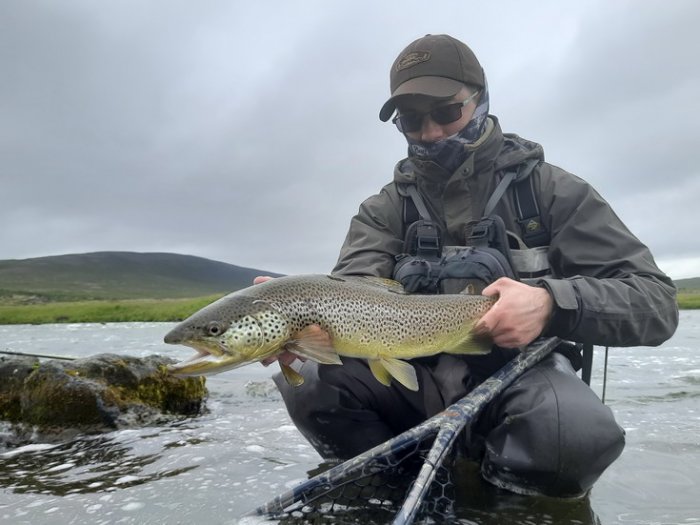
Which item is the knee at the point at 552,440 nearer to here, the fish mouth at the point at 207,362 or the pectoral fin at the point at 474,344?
the pectoral fin at the point at 474,344

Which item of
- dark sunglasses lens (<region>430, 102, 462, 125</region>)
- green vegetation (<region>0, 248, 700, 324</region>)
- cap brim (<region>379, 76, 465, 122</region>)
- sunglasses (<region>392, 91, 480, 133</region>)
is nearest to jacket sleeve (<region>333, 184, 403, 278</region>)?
sunglasses (<region>392, 91, 480, 133</region>)

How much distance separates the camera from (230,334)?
294cm

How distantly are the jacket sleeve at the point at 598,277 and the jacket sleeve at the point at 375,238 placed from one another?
38.7 inches

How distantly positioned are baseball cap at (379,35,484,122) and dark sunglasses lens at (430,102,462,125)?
0.32ft

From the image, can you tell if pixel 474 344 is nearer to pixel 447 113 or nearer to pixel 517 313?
pixel 517 313

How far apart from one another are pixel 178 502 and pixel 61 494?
820 mm

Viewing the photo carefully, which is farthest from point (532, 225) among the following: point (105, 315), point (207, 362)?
point (105, 315)

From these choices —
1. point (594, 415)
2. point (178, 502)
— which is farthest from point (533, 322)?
point (178, 502)

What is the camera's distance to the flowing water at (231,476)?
10.4 ft

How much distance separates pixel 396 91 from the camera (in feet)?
13.0

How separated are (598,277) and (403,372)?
1270 mm

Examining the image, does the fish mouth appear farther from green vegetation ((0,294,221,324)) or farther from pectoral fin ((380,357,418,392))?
green vegetation ((0,294,221,324))

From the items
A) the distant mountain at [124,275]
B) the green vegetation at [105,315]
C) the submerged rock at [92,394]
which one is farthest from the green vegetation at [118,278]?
the submerged rock at [92,394]

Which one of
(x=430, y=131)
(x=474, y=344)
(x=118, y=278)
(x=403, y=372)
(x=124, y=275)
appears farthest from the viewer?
(x=124, y=275)
